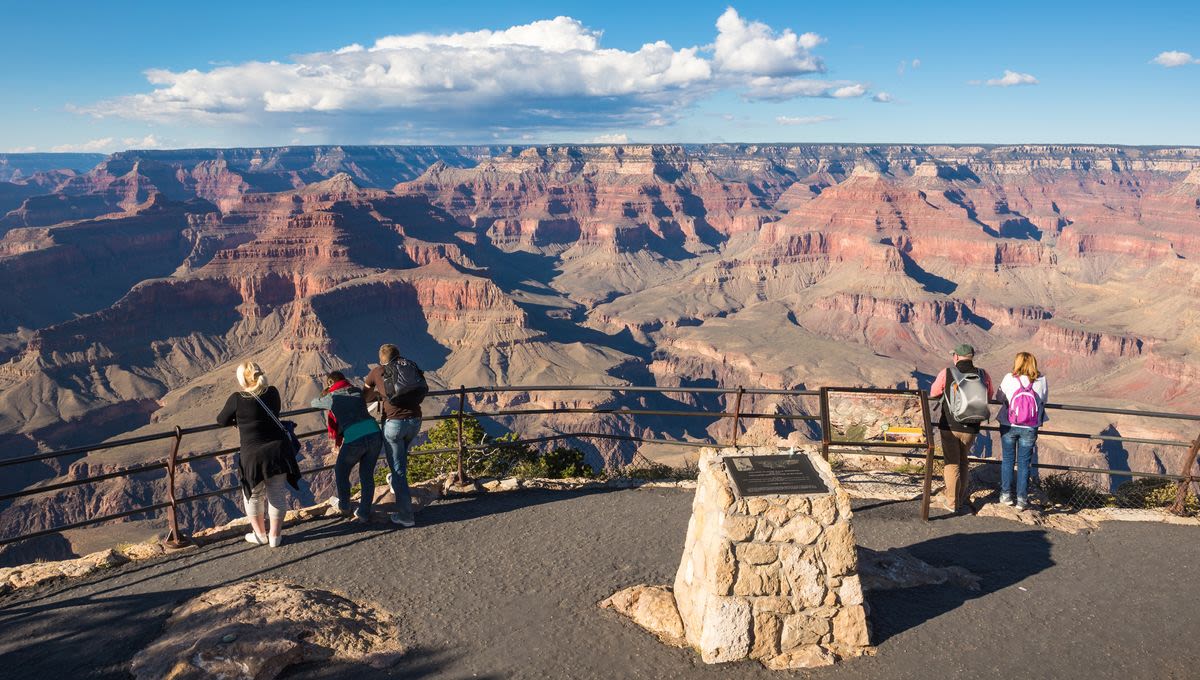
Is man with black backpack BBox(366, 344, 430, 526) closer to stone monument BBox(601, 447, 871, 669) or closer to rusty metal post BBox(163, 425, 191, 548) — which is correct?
rusty metal post BBox(163, 425, 191, 548)

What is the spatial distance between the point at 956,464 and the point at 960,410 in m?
1.25

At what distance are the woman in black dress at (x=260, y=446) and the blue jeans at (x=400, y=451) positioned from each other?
1.36 meters

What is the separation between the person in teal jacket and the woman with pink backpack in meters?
9.74

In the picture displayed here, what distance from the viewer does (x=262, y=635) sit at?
7.24 metres

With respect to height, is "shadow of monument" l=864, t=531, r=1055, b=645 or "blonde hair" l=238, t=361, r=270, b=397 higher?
"blonde hair" l=238, t=361, r=270, b=397

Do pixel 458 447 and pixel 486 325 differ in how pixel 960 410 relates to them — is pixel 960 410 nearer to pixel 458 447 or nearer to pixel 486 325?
pixel 458 447

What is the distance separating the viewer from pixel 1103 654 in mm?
7633

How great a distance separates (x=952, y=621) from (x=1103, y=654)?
1.50 meters

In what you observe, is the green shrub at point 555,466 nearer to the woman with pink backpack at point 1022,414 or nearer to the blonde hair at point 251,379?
the blonde hair at point 251,379

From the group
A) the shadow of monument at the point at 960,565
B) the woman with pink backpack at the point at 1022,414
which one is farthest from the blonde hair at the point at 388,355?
the woman with pink backpack at the point at 1022,414

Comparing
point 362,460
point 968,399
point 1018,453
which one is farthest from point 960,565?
point 362,460

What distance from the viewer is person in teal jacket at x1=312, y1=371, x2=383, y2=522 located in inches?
400

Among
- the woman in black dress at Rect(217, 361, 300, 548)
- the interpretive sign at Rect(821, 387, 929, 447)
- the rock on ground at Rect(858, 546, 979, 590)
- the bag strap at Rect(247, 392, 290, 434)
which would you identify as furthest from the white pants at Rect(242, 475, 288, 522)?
the interpretive sign at Rect(821, 387, 929, 447)

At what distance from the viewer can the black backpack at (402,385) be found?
404 inches
